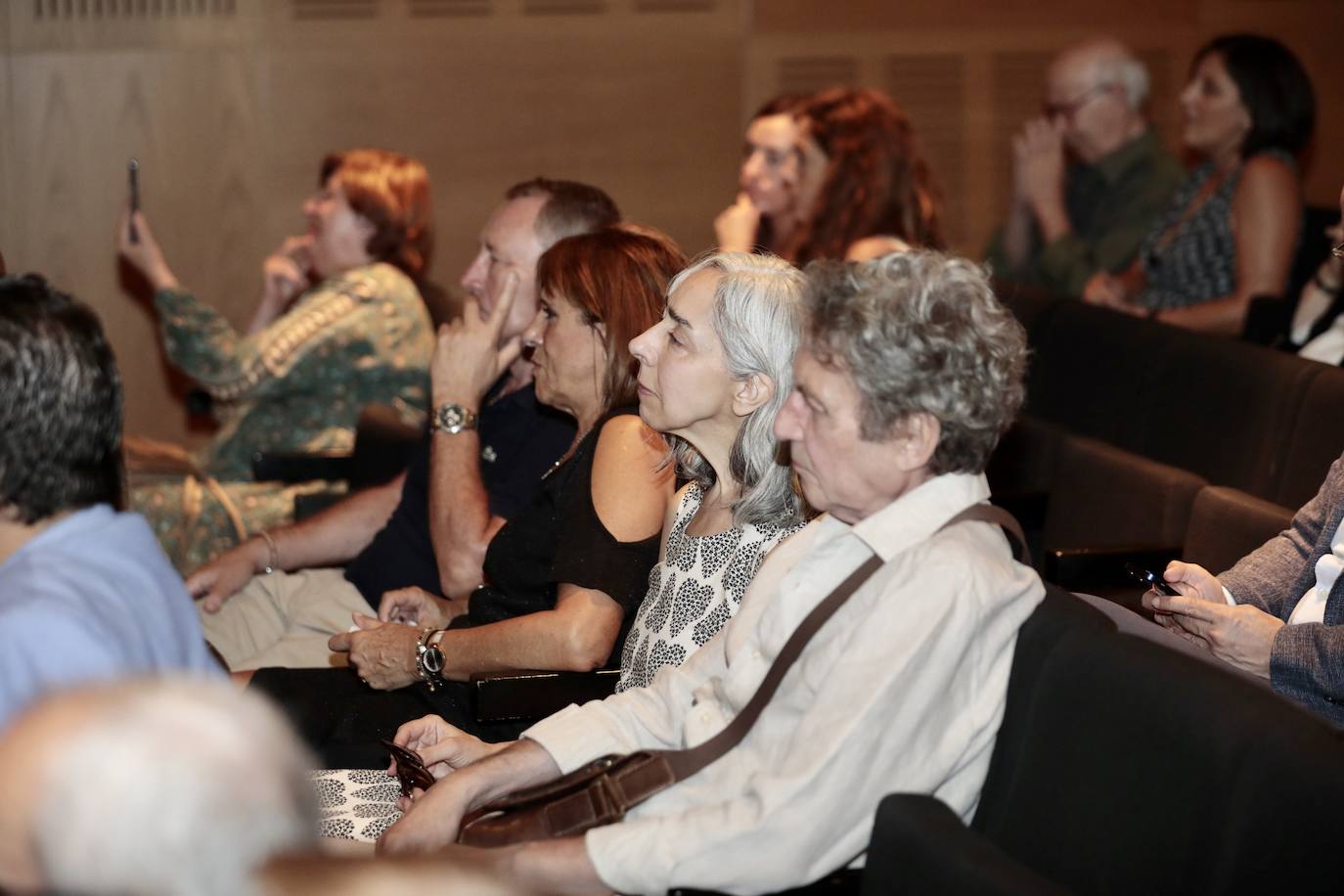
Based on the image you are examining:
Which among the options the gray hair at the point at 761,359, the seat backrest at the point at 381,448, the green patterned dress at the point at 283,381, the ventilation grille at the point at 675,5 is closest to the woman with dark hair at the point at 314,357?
the green patterned dress at the point at 283,381

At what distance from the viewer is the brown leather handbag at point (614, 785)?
1710mm

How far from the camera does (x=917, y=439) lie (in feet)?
5.54

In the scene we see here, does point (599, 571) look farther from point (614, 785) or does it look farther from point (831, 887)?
point (831, 887)

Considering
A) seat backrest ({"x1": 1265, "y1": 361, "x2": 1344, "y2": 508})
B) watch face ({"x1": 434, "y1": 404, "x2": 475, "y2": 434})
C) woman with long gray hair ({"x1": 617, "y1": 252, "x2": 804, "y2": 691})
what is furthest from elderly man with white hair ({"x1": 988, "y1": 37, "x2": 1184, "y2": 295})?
woman with long gray hair ({"x1": 617, "y1": 252, "x2": 804, "y2": 691})

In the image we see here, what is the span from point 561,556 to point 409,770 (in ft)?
1.40

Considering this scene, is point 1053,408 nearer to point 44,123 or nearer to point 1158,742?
point 1158,742

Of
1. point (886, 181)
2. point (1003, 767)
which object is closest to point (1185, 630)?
point (1003, 767)

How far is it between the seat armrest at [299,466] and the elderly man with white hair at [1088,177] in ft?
8.63

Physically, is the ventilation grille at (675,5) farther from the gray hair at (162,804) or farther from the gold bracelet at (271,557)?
the gray hair at (162,804)

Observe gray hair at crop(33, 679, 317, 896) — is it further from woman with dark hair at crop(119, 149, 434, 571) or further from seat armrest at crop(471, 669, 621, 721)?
woman with dark hair at crop(119, 149, 434, 571)

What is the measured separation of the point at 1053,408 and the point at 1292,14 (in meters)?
3.64

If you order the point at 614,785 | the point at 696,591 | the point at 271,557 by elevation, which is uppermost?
the point at 696,591

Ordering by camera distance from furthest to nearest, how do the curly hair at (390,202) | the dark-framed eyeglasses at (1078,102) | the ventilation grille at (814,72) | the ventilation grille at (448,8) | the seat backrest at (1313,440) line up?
the ventilation grille at (814,72)
the ventilation grille at (448,8)
the dark-framed eyeglasses at (1078,102)
the curly hair at (390,202)
the seat backrest at (1313,440)

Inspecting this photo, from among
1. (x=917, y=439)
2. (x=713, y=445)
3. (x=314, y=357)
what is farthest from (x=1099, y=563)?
(x=314, y=357)
